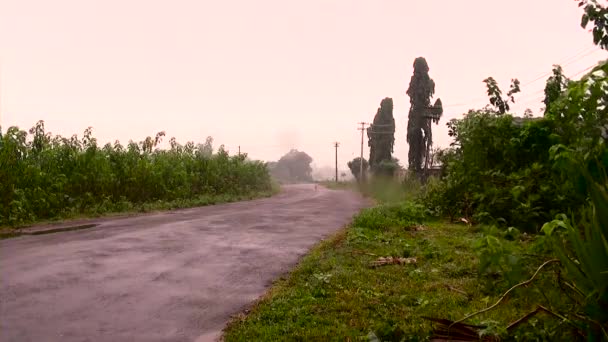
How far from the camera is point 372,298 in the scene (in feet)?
17.0

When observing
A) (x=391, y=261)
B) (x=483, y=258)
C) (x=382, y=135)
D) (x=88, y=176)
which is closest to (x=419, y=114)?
(x=382, y=135)

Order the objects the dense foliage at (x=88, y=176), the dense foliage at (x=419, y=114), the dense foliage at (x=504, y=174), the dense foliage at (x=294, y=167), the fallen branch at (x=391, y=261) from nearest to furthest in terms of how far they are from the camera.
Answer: the fallen branch at (x=391, y=261) < the dense foliage at (x=504, y=174) < the dense foliage at (x=88, y=176) < the dense foliage at (x=419, y=114) < the dense foliage at (x=294, y=167)

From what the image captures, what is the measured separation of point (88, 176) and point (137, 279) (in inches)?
480

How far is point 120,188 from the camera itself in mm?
18797

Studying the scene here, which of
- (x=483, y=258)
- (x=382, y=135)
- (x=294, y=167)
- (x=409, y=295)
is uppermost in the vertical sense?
(x=382, y=135)

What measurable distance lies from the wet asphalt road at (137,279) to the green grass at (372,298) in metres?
0.51

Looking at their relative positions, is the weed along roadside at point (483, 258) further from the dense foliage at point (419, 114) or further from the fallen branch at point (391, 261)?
the dense foliage at point (419, 114)

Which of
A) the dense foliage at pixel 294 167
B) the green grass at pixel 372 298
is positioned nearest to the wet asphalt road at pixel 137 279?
the green grass at pixel 372 298

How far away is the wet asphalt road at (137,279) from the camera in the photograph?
15.4 ft

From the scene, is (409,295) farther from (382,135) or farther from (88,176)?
(382,135)

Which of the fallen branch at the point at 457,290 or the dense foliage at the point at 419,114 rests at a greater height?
the dense foliage at the point at 419,114

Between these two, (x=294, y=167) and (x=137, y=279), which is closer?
(x=137, y=279)

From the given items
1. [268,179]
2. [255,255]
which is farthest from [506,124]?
[268,179]

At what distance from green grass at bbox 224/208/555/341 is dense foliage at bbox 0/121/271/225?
10462 millimetres
